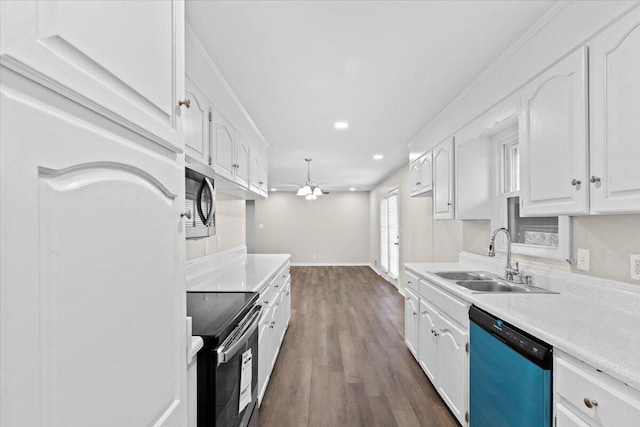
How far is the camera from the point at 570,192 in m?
1.55

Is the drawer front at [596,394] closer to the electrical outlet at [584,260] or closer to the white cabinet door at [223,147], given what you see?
the electrical outlet at [584,260]

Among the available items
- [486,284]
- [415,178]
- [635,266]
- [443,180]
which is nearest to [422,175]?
[415,178]

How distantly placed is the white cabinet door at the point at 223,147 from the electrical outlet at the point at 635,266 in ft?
7.87

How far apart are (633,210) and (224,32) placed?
215cm

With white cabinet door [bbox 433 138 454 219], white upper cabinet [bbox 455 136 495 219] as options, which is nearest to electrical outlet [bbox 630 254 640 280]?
white upper cabinet [bbox 455 136 495 219]

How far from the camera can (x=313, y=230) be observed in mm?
10023

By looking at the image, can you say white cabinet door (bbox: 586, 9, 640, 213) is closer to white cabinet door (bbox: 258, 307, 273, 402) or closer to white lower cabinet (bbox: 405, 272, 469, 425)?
white lower cabinet (bbox: 405, 272, 469, 425)

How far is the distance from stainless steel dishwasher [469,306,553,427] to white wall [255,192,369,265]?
8.13m

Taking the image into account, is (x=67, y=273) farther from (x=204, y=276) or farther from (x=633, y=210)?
(x=204, y=276)

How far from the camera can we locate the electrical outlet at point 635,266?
4.97 ft

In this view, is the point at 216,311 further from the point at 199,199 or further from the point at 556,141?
the point at 556,141

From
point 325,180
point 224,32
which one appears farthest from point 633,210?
point 325,180

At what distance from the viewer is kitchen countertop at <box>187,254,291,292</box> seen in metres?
2.13

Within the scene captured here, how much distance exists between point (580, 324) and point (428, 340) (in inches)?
54.7
